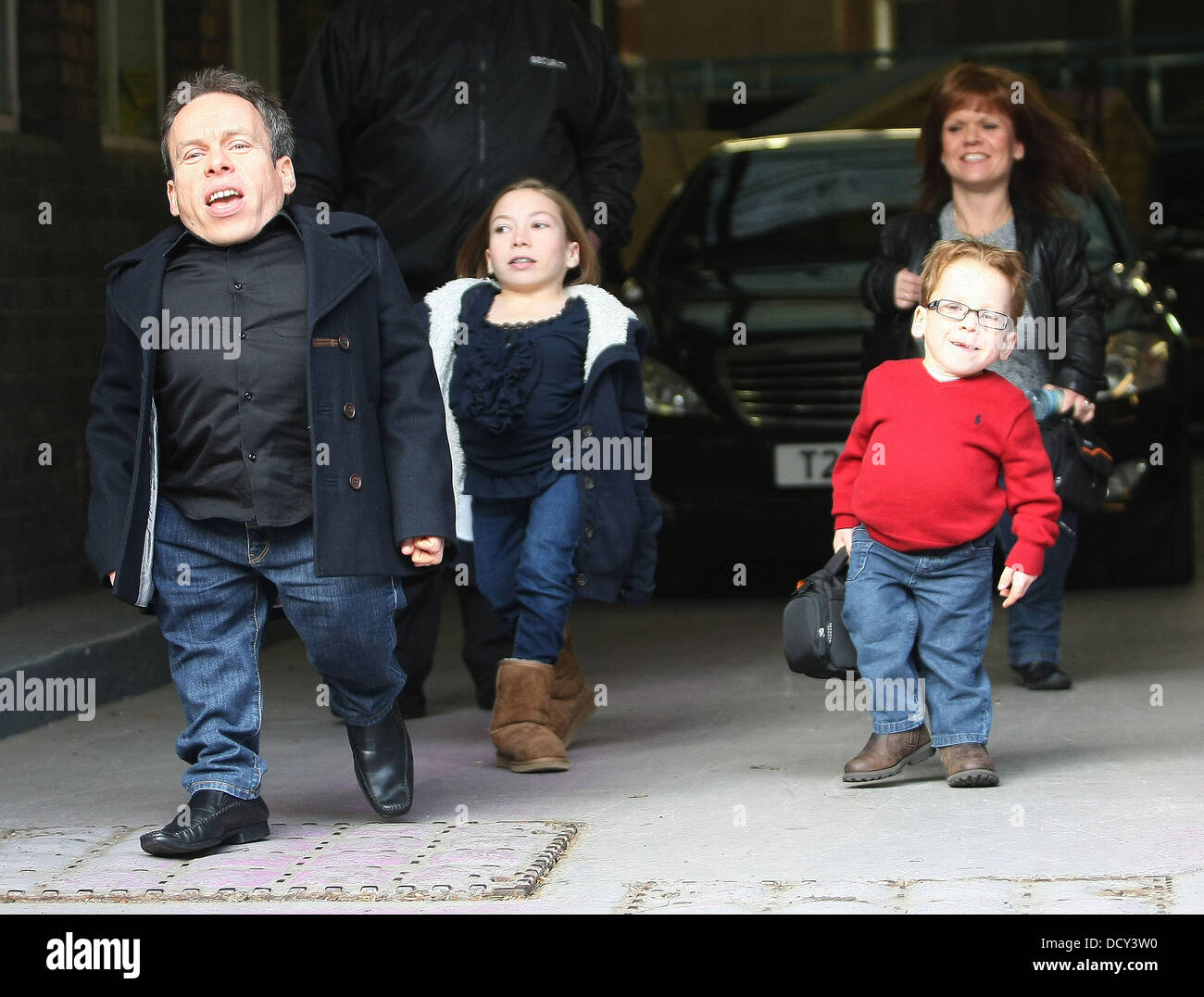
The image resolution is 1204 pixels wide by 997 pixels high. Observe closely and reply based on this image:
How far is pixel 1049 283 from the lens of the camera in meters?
6.02

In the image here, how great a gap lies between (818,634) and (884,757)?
0.34 meters

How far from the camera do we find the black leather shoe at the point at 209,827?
4.36 metres

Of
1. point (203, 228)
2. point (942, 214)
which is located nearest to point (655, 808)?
point (203, 228)

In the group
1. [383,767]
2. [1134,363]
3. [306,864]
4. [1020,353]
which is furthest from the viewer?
[1134,363]

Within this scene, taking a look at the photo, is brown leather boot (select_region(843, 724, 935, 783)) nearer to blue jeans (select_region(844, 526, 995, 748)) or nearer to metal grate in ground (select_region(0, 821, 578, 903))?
blue jeans (select_region(844, 526, 995, 748))

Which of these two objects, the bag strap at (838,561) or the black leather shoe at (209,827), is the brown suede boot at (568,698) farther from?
the black leather shoe at (209,827)

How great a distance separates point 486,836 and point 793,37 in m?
27.2

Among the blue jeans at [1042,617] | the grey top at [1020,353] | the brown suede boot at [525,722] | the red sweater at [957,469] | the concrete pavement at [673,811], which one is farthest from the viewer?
the blue jeans at [1042,617]

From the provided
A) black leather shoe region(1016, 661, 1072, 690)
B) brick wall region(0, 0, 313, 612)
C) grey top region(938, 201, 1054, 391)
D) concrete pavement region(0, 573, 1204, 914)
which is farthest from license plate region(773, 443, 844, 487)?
brick wall region(0, 0, 313, 612)

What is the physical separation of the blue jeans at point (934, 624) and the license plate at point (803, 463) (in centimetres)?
274
